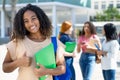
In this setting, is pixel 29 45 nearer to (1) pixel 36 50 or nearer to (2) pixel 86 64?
(1) pixel 36 50

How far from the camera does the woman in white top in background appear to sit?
5.44 metres

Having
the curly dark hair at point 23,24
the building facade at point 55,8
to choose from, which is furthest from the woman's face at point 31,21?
the building facade at point 55,8

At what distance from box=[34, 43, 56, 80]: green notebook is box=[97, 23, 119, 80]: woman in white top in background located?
9.56 ft

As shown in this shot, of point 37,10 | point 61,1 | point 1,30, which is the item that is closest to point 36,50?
point 37,10

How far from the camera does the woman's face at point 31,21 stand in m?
2.66

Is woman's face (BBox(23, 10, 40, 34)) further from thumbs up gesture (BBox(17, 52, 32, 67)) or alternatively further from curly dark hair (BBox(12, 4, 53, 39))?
thumbs up gesture (BBox(17, 52, 32, 67))

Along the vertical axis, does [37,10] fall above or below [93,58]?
above

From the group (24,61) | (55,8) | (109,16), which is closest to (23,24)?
(24,61)

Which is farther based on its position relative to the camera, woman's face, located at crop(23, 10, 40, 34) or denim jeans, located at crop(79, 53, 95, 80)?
denim jeans, located at crop(79, 53, 95, 80)

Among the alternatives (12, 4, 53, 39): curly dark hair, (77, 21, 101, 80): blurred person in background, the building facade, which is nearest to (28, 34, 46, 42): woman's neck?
(12, 4, 53, 39): curly dark hair

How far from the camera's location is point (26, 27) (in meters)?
2.68

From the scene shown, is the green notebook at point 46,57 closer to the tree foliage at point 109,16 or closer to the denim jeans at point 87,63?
the denim jeans at point 87,63

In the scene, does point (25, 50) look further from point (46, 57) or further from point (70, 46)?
point (70, 46)

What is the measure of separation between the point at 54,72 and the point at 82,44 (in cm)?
394
